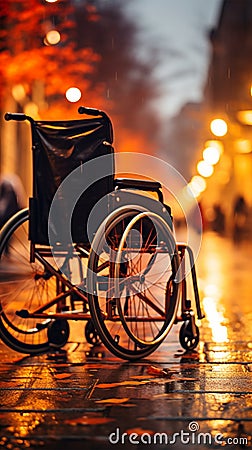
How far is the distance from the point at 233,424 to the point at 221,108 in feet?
189

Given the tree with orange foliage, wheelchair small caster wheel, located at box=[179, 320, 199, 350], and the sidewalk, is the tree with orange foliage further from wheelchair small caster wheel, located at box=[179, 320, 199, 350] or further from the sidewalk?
the sidewalk

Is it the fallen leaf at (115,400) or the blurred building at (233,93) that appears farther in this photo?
the blurred building at (233,93)

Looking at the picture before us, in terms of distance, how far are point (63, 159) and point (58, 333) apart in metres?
1.13

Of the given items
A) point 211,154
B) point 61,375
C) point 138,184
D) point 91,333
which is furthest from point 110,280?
point 211,154

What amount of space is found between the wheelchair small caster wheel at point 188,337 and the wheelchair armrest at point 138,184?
2.62 ft

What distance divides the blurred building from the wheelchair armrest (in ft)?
76.8

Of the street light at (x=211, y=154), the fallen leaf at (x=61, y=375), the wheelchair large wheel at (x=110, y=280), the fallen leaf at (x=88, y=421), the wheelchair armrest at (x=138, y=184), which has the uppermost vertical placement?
the street light at (x=211, y=154)

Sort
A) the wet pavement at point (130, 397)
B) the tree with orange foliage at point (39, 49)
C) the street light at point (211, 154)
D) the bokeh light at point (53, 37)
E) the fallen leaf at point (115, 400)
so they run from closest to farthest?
the wet pavement at point (130, 397) < the fallen leaf at point (115, 400) < the tree with orange foliage at point (39, 49) < the bokeh light at point (53, 37) < the street light at point (211, 154)

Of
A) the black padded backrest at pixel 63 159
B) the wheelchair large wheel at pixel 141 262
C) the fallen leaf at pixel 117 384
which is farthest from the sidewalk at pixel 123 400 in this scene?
the black padded backrest at pixel 63 159

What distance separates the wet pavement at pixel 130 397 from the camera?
151 inches

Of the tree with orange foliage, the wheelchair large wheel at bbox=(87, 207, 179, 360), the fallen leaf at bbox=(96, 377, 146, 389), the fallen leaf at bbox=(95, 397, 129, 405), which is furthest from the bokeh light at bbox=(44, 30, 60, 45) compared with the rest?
the fallen leaf at bbox=(95, 397, 129, 405)

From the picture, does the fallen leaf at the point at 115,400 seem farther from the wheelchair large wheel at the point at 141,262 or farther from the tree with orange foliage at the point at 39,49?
the tree with orange foliage at the point at 39,49

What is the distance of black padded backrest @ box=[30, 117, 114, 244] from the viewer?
6.12 meters

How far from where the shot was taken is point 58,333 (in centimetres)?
654
